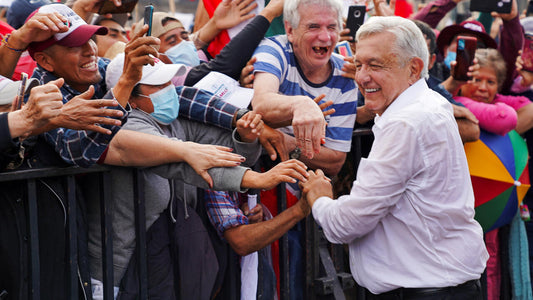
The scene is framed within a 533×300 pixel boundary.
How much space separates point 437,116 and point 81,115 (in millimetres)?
1447

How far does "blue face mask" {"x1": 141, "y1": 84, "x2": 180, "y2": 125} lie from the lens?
9.91 ft

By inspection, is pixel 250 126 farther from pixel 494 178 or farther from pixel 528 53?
pixel 528 53

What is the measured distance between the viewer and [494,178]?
4391 millimetres

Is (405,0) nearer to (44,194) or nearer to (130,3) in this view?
(130,3)

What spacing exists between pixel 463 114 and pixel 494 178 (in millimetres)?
534

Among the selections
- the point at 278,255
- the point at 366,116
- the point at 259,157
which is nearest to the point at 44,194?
the point at 259,157

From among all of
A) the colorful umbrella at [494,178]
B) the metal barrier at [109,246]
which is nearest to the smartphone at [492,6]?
the colorful umbrella at [494,178]

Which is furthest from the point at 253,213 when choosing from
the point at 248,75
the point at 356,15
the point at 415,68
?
the point at 356,15

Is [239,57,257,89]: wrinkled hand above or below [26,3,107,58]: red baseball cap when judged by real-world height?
below

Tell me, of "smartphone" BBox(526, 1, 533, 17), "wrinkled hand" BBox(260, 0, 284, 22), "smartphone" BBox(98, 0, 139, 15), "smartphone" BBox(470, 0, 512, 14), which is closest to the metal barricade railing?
"smartphone" BBox(98, 0, 139, 15)

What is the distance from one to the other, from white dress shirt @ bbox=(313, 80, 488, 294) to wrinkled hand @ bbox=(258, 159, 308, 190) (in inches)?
8.0

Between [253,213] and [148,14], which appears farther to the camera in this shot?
[253,213]

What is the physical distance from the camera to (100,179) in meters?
2.95

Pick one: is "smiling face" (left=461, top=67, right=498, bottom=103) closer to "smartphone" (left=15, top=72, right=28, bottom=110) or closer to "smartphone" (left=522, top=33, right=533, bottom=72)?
"smartphone" (left=522, top=33, right=533, bottom=72)
